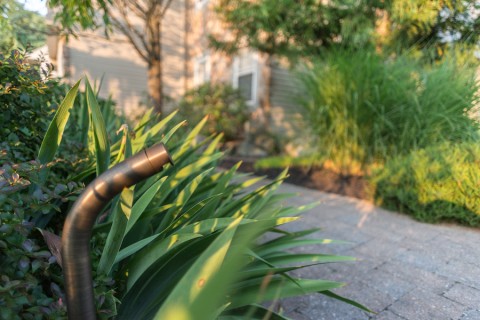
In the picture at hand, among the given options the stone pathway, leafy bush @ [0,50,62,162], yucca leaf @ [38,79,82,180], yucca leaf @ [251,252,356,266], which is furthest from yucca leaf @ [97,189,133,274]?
the stone pathway

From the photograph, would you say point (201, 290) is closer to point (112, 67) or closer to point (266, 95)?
point (266, 95)

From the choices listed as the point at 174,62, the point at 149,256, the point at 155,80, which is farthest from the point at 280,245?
the point at 174,62

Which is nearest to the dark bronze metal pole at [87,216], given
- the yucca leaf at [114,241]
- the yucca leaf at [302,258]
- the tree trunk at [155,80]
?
the yucca leaf at [114,241]

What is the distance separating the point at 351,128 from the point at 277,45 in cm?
254

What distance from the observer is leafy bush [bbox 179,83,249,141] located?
7188mm

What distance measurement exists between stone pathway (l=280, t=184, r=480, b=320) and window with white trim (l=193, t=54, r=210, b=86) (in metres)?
8.25

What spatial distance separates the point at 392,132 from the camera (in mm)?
3611

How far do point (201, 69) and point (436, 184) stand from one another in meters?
→ 9.18

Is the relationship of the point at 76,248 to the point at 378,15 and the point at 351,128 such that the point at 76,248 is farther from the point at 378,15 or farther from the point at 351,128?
the point at 378,15

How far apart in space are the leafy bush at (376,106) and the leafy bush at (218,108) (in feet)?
10.1

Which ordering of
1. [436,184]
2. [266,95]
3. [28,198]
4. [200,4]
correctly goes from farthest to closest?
[200,4] → [266,95] → [436,184] → [28,198]

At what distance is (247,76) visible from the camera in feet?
27.8

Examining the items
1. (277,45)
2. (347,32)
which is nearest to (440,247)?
(347,32)

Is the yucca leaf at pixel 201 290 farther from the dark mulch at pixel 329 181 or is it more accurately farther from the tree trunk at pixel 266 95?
the tree trunk at pixel 266 95
